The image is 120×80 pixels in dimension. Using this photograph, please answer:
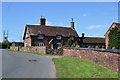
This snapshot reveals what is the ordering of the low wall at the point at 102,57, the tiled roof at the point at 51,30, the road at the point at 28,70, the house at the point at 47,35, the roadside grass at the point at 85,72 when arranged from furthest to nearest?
the tiled roof at the point at 51,30
the house at the point at 47,35
the low wall at the point at 102,57
the road at the point at 28,70
the roadside grass at the point at 85,72

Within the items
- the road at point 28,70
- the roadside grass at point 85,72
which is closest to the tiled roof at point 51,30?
the road at point 28,70

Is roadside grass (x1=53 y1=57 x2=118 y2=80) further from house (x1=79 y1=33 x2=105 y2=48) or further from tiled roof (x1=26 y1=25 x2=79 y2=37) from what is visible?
house (x1=79 y1=33 x2=105 y2=48)

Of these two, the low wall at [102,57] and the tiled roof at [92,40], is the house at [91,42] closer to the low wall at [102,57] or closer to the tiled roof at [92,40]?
the tiled roof at [92,40]

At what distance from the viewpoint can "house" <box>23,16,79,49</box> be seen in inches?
2591

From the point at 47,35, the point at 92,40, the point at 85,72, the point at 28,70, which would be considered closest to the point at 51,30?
the point at 47,35

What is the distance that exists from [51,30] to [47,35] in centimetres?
321

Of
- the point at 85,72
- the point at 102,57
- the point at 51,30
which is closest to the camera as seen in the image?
the point at 85,72

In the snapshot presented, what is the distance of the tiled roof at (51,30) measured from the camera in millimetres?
66562

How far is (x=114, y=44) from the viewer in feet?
147

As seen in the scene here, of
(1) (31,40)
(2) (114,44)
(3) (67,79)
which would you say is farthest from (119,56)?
(1) (31,40)

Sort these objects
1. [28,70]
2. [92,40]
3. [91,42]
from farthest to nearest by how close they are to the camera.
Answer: [92,40]
[91,42]
[28,70]

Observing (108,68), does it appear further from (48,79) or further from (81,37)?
(81,37)

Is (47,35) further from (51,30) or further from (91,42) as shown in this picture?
(91,42)

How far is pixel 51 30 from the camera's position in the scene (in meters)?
70.1
